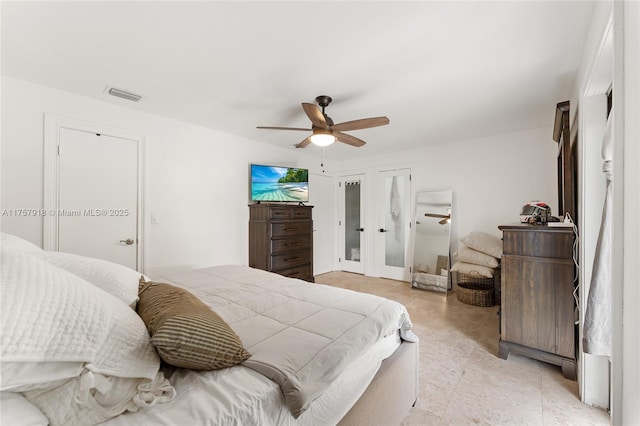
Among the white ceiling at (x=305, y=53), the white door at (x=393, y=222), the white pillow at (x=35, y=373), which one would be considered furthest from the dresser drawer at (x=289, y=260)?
the white pillow at (x=35, y=373)

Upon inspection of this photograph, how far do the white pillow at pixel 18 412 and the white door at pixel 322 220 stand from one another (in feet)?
14.4

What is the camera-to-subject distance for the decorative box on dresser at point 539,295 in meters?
1.94

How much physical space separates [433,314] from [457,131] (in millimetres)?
2494

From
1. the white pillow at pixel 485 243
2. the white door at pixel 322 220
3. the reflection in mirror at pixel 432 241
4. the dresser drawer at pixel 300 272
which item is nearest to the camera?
the white pillow at pixel 485 243

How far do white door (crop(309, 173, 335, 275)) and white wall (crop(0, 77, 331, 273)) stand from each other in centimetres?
95

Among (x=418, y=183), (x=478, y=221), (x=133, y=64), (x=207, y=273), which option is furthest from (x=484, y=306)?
(x=133, y=64)

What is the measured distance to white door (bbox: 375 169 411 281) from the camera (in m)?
4.71

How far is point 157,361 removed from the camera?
2.80 feet

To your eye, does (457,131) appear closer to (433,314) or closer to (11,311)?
(433,314)

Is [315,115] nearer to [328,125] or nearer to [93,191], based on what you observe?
[328,125]

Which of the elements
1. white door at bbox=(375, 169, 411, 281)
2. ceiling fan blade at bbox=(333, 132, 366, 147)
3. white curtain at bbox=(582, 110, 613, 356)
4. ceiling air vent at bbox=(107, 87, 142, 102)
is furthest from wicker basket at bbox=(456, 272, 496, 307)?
ceiling air vent at bbox=(107, 87, 142, 102)

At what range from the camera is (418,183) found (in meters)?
4.56

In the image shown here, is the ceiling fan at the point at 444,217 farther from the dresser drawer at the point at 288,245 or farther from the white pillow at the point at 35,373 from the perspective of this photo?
the white pillow at the point at 35,373

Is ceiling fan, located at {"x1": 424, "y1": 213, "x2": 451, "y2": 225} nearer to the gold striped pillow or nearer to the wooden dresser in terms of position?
the wooden dresser
